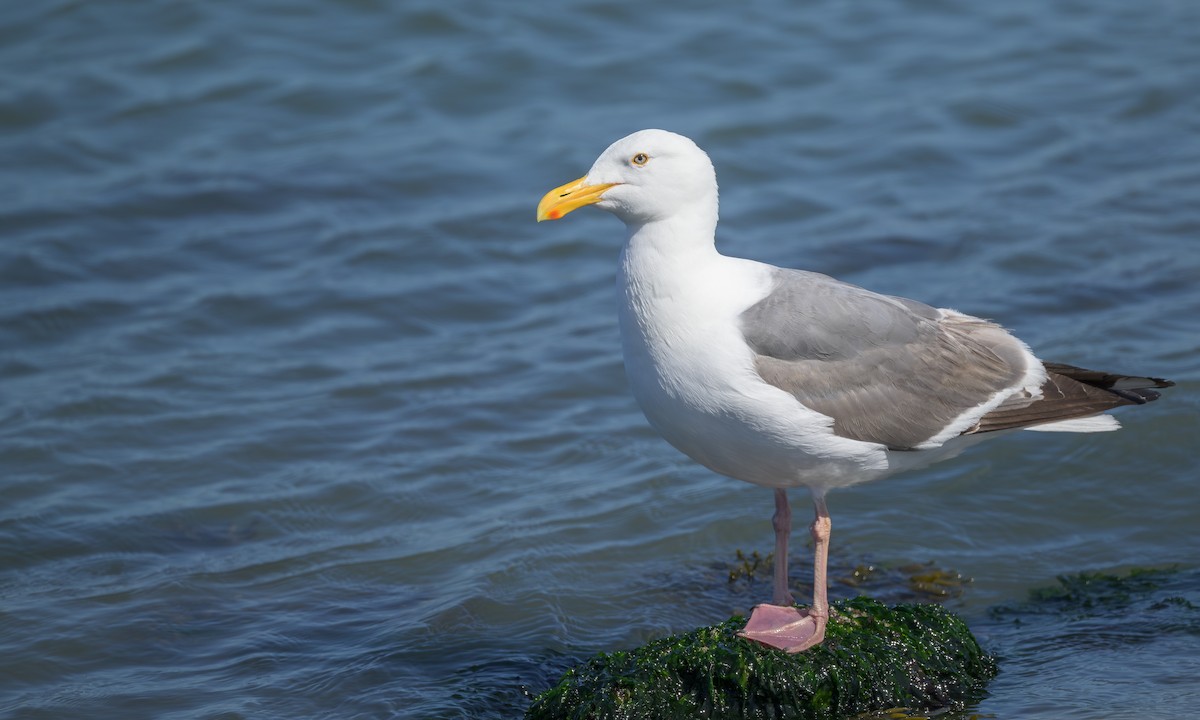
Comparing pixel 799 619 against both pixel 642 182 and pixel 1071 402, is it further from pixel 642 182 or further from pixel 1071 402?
pixel 642 182

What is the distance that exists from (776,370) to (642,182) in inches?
38.3

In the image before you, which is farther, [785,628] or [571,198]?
[571,198]

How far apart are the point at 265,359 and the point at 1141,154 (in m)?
8.33

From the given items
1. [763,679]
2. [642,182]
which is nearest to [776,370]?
[642,182]

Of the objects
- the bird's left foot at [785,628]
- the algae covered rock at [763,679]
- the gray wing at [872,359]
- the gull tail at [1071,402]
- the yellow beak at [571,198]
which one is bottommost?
the algae covered rock at [763,679]

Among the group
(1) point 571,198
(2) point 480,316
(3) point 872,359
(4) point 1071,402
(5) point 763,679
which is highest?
(1) point 571,198

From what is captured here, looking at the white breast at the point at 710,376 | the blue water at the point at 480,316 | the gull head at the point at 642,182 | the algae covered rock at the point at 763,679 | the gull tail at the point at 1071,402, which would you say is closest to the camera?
the algae covered rock at the point at 763,679

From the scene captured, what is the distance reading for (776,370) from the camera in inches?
231

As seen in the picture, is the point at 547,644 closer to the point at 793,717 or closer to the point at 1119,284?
the point at 793,717

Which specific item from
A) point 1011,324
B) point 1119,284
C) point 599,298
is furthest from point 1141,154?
point 599,298

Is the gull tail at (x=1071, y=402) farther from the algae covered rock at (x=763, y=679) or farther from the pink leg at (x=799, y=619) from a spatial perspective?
the algae covered rock at (x=763, y=679)

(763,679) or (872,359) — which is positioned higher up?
(872,359)

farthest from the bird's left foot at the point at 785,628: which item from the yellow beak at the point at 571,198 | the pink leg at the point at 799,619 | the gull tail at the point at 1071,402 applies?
the yellow beak at the point at 571,198

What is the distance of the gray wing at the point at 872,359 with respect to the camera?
594 cm
